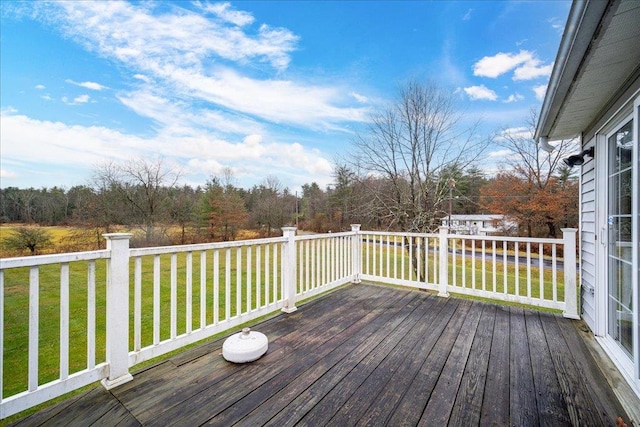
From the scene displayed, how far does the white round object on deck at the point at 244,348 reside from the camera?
7.09 ft

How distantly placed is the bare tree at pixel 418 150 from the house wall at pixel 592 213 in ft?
11.9

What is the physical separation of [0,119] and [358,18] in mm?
10999

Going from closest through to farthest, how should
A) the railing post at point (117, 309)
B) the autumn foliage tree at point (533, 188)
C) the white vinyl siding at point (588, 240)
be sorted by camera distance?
the railing post at point (117, 309) < the white vinyl siding at point (588, 240) < the autumn foliage tree at point (533, 188)

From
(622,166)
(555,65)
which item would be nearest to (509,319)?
(622,166)

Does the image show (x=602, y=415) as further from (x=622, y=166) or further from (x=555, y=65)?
(x=555, y=65)

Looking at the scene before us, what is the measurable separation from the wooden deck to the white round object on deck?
0.22 feet

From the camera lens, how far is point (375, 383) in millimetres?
1912

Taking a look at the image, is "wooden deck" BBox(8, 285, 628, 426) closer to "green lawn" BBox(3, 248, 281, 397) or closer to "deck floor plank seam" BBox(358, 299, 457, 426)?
"deck floor plank seam" BBox(358, 299, 457, 426)

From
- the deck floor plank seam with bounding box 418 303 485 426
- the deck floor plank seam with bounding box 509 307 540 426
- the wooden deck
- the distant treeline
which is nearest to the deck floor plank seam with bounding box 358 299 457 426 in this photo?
the wooden deck

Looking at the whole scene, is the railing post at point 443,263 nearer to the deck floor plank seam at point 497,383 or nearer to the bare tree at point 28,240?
the deck floor plank seam at point 497,383

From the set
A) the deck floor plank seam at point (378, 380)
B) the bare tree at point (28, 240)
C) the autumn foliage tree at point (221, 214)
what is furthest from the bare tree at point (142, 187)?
the deck floor plank seam at point (378, 380)

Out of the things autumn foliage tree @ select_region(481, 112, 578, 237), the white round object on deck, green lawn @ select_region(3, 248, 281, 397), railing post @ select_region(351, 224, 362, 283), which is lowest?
green lawn @ select_region(3, 248, 281, 397)

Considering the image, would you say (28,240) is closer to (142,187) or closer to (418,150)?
(142,187)

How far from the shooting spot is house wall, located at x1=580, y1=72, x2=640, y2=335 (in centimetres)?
256
